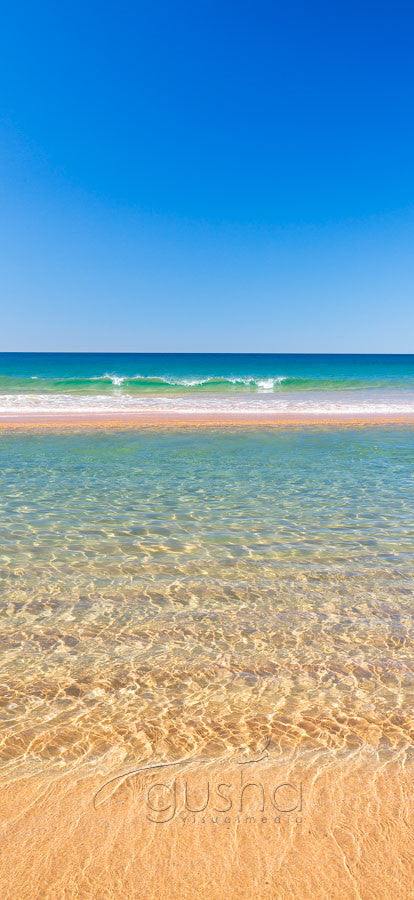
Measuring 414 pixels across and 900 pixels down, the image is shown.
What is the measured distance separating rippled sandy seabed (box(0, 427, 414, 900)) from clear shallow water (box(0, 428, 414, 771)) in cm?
2

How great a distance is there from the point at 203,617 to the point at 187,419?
61.1 ft

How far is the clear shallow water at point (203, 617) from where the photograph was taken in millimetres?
3396

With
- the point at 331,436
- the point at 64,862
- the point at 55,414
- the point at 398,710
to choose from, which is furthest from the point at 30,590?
the point at 55,414

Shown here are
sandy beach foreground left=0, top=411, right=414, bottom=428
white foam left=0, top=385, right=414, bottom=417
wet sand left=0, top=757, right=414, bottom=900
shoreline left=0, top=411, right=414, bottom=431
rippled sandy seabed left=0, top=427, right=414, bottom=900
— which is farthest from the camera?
white foam left=0, top=385, right=414, bottom=417

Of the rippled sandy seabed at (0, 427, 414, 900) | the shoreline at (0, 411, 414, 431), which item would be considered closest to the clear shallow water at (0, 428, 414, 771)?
the rippled sandy seabed at (0, 427, 414, 900)

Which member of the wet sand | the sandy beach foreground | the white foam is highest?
the wet sand

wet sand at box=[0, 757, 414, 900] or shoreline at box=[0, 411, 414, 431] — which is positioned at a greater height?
wet sand at box=[0, 757, 414, 900]

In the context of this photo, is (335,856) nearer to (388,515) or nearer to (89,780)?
(89,780)

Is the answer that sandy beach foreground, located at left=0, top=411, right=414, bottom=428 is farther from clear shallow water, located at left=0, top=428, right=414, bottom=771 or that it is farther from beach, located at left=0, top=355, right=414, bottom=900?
beach, located at left=0, top=355, right=414, bottom=900

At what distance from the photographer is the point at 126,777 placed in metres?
2.96

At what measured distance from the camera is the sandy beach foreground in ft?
70.4

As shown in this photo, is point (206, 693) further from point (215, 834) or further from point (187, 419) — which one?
point (187, 419)

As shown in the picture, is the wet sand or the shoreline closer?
the wet sand

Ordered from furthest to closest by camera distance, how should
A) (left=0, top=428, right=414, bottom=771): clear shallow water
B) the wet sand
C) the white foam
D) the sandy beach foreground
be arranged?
the white foam < the sandy beach foreground < (left=0, top=428, right=414, bottom=771): clear shallow water < the wet sand
